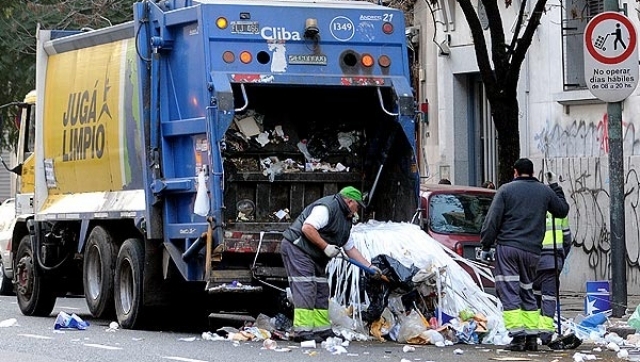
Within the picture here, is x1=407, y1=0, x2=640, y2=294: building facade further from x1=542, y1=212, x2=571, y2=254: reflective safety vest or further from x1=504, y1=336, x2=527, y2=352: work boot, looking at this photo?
x1=504, y1=336, x2=527, y2=352: work boot

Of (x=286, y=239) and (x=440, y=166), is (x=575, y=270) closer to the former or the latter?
(x=440, y=166)

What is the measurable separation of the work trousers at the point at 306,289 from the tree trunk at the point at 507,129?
152 inches

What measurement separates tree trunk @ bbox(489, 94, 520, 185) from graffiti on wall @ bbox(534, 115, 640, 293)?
339cm

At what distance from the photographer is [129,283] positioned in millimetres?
15586

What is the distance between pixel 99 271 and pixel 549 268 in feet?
16.4

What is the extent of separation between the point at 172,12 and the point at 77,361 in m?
3.89

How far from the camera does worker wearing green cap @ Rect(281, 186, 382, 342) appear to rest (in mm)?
13516

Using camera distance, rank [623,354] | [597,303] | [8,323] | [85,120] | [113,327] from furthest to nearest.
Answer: [85,120]
[8,323]
[113,327]
[597,303]
[623,354]

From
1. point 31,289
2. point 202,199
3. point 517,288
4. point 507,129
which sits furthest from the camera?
point 31,289

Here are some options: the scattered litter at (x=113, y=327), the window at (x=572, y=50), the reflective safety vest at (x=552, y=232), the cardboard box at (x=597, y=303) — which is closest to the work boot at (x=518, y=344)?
the reflective safety vest at (x=552, y=232)

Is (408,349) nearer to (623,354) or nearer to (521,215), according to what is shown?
(521,215)

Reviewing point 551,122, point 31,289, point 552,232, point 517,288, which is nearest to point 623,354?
point 517,288

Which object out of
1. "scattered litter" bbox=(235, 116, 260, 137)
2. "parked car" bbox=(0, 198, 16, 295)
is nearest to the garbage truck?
"scattered litter" bbox=(235, 116, 260, 137)

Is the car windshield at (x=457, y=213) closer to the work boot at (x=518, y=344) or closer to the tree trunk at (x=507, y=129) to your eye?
the tree trunk at (x=507, y=129)
